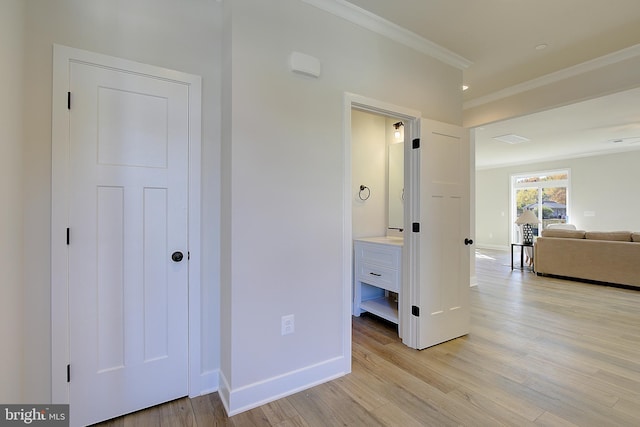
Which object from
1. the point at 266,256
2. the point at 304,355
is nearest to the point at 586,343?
the point at 304,355

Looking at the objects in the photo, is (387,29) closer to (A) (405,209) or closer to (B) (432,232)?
(A) (405,209)

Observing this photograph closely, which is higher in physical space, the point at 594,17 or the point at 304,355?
the point at 594,17

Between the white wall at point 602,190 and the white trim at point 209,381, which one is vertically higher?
the white wall at point 602,190

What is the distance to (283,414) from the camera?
1.72 meters

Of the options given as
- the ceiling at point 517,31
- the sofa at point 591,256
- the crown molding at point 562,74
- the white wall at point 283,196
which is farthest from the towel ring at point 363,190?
the sofa at point 591,256

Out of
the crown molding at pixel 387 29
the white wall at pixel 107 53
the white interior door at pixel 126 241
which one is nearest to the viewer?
the white wall at pixel 107 53

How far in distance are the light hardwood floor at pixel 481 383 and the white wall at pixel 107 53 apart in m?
0.62

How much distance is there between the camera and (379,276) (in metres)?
2.98

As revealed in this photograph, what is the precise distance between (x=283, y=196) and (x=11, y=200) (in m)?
1.31

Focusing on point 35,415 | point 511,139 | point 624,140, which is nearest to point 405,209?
point 35,415

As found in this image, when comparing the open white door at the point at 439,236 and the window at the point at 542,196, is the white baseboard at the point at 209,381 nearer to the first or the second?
the open white door at the point at 439,236

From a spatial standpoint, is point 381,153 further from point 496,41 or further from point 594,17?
point 594,17

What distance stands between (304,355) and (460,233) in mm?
1832

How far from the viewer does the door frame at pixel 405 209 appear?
2.16 meters
